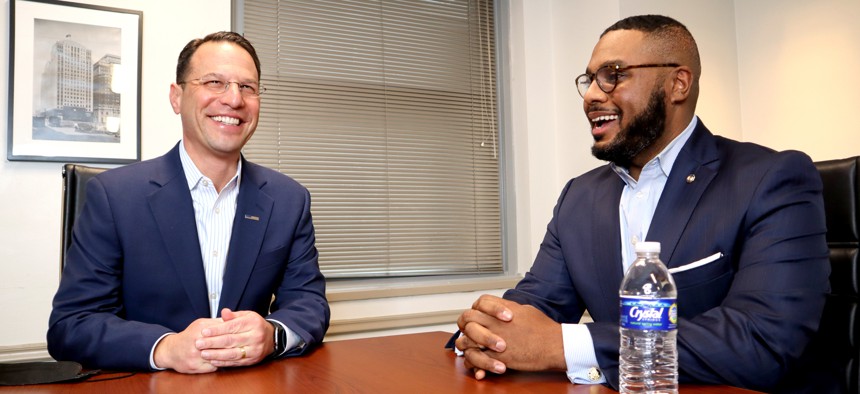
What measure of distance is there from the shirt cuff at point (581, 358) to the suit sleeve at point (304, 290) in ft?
2.35

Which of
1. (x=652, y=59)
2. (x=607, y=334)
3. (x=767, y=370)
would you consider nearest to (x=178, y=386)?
(x=607, y=334)

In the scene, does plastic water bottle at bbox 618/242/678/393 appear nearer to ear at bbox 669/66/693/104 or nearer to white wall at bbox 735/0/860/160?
ear at bbox 669/66/693/104

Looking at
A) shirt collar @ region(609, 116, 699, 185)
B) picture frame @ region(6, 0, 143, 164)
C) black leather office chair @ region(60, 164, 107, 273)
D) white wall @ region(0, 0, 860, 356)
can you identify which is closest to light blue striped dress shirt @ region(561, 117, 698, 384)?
shirt collar @ region(609, 116, 699, 185)

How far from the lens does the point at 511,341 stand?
1.26m

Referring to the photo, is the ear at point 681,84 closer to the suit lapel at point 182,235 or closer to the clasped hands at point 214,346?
the clasped hands at point 214,346

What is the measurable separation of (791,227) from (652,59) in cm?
63

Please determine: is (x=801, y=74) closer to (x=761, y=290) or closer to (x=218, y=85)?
(x=761, y=290)

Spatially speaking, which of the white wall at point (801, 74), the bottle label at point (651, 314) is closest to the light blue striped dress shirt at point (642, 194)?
the bottle label at point (651, 314)

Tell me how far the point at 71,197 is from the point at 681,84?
181 cm

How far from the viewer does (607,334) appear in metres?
1.24

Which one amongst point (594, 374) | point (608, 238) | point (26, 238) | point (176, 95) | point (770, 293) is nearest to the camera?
point (594, 374)

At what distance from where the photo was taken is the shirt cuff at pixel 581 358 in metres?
1.18

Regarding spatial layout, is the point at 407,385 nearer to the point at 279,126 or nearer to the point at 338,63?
the point at 279,126

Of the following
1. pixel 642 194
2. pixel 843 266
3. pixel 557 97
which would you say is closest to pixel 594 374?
pixel 642 194
